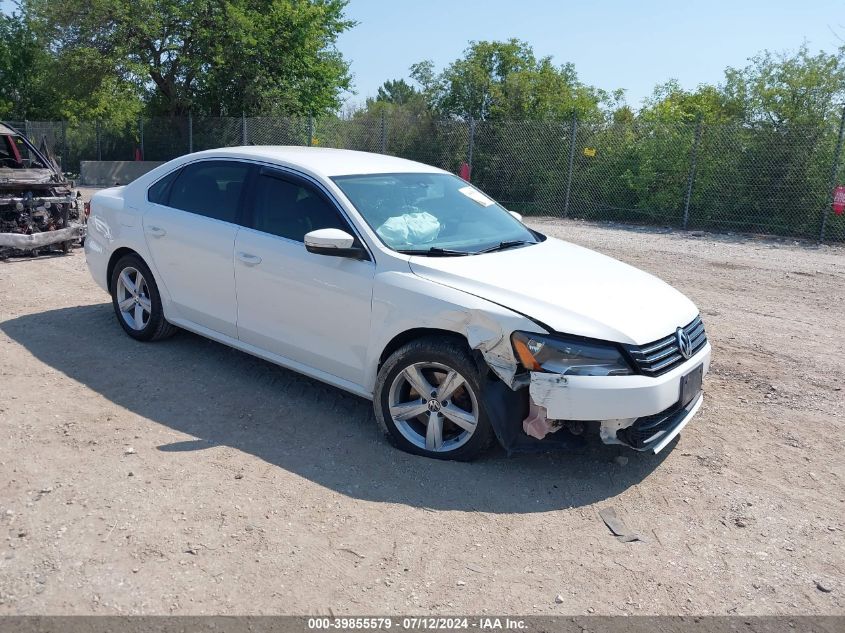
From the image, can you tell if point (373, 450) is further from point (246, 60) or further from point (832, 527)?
point (246, 60)

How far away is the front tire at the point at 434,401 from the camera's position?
13.7 feet

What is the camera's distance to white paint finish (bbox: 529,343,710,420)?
152 inches

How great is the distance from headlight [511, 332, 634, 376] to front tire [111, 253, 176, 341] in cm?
337

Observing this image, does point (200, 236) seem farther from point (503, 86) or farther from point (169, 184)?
point (503, 86)

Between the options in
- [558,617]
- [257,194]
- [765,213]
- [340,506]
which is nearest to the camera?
[558,617]

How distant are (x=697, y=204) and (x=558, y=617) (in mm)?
13971

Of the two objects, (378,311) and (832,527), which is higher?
(378,311)

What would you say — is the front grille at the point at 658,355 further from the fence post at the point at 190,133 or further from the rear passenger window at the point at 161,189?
the fence post at the point at 190,133

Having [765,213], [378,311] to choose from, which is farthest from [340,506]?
[765,213]

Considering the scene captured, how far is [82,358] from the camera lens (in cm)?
593

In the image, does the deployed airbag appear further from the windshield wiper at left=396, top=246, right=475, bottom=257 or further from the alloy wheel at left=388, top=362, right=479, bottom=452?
the alloy wheel at left=388, top=362, right=479, bottom=452

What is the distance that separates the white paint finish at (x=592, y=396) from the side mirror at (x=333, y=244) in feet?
4.53

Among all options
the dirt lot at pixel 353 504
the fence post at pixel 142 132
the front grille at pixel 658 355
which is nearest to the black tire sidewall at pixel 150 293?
the dirt lot at pixel 353 504

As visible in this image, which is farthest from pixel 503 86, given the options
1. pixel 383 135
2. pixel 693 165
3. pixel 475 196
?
pixel 475 196
